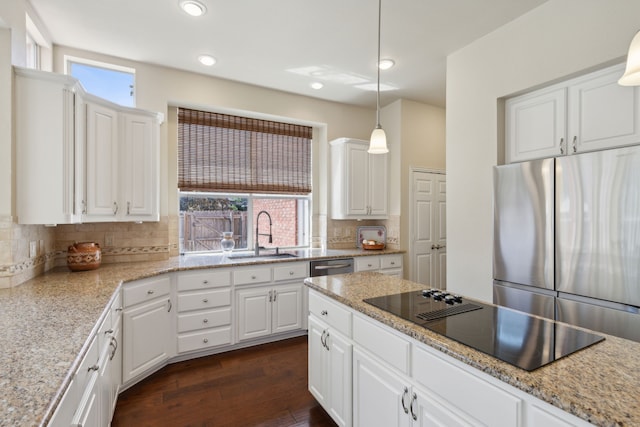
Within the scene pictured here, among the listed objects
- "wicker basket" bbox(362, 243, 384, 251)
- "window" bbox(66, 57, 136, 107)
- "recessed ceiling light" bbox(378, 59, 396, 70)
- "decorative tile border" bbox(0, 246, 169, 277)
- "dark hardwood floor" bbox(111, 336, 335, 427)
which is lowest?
"dark hardwood floor" bbox(111, 336, 335, 427)

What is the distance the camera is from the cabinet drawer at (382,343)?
140cm

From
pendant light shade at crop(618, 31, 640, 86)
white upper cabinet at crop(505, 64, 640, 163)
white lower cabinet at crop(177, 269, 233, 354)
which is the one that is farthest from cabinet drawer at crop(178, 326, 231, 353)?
pendant light shade at crop(618, 31, 640, 86)

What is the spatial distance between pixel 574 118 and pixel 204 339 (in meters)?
3.56

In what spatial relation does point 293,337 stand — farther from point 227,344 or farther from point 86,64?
point 86,64

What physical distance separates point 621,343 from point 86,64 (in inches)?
173

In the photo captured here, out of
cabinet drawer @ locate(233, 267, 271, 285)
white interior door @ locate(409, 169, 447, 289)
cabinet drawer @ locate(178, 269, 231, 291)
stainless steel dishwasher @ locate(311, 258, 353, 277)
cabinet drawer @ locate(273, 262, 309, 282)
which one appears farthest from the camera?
white interior door @ locate(409, 169, 447, 289)

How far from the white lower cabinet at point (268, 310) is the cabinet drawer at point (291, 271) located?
0.09 metres

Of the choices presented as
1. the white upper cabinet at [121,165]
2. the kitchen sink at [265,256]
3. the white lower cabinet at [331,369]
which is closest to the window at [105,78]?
the white upper cabinet at [121,165]

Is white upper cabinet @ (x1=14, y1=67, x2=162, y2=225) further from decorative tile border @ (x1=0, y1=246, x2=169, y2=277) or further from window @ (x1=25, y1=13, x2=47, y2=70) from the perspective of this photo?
window @ (x1=25, y1=13, x2=47, y2=70)

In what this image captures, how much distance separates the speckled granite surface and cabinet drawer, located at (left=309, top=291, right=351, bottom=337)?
1.47ft

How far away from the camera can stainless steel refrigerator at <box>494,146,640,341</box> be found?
1881mm

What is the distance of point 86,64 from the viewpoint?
3084mm

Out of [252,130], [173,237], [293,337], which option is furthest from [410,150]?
[173,237]

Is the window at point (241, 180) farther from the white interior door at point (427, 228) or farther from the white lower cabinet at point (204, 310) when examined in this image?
Answer: the white interior door at point (427, 228)
